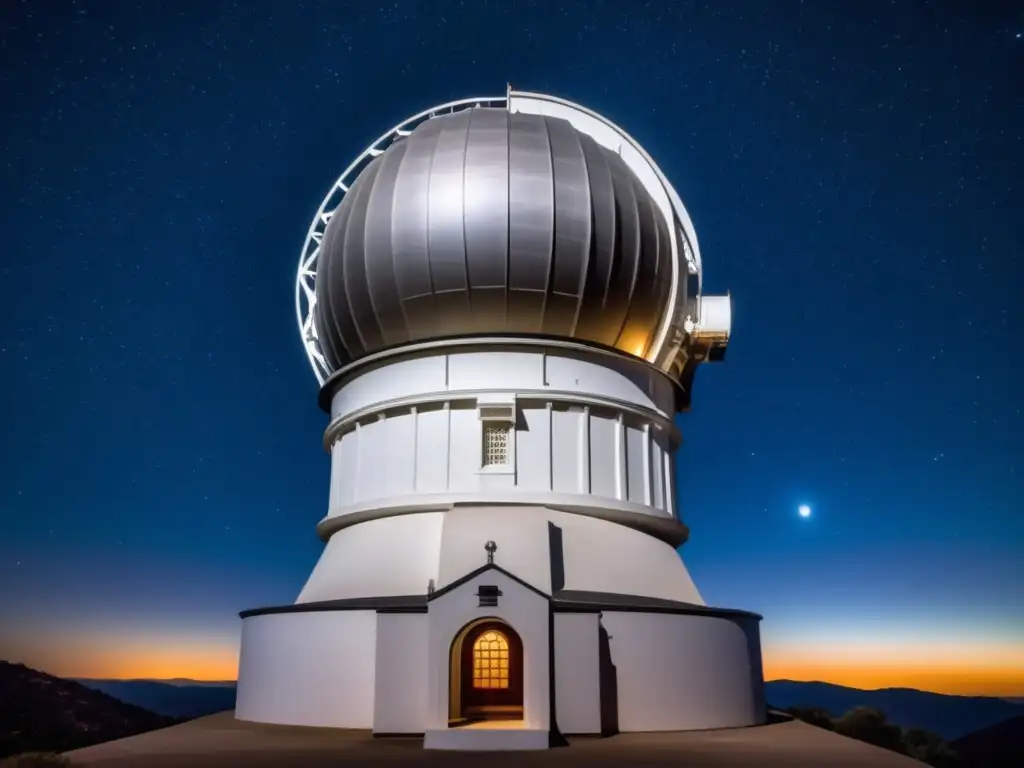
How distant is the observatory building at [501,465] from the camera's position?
15.7 metres

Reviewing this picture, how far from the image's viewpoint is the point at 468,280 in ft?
65.6

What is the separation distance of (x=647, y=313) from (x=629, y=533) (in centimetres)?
554

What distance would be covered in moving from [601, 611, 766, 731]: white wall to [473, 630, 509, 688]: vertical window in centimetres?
265

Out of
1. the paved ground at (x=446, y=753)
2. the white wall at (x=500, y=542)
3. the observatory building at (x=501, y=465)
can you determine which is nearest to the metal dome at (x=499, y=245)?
the observatory building at (x=501, y=465)

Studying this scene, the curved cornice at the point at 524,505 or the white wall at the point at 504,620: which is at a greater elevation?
the curved cornice at the point at 524,505

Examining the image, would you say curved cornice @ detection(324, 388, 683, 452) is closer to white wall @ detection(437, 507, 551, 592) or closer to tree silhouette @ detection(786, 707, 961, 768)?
white wall @ detection(437, 507, 551, 592)

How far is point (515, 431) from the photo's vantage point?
19.9 meters

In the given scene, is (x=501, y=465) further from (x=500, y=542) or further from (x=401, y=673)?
(x=401, y=673)

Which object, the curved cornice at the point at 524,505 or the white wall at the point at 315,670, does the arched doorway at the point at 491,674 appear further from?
the curved cornice at the point at 524,505

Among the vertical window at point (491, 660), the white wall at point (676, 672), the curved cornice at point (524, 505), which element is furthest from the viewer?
the curved cornice at point (524, 505)

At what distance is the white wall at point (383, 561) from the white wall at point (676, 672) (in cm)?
423

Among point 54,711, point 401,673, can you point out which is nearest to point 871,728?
point 401,673

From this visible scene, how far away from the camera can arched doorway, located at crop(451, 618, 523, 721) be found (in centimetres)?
1691

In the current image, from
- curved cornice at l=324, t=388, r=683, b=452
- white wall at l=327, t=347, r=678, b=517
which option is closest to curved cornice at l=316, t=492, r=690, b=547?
white wall at l=327, t=347, r=678, b=517
